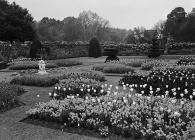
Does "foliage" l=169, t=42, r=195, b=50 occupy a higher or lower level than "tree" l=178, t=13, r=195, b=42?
lower

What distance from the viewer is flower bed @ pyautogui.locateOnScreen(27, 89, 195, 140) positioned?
5652 mm

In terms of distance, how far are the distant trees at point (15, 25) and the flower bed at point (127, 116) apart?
35103 millimetres

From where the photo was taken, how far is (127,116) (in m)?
6.25

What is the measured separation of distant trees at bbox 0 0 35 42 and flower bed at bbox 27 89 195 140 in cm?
3510

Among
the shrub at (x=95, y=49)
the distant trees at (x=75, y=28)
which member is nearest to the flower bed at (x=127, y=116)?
the shrub at (x=95, y=49)

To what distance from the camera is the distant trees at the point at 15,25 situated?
132 feet

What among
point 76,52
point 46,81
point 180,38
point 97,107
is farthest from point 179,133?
point 180,38

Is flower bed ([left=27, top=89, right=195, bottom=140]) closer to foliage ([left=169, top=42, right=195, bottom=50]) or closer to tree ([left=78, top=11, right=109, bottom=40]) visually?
foliage ([left=169, top=42, right=195, bottom=50])

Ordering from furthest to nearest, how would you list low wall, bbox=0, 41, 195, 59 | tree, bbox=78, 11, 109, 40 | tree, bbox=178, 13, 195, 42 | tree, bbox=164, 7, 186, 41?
tree, bbox=78, 11, 109, 40 → tree, bbox=164, 7, 186, 41 → tree, bbox=178, 13, 195, 42 → low wall, bbox=0, 41, 195, 59

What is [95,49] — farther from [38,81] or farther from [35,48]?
[38,81]

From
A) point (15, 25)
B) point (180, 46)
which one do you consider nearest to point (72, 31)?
point (15, 25)

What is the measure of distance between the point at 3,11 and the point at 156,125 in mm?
40571

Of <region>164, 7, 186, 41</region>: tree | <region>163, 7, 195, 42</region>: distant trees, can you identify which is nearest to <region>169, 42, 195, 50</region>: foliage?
<region>163, 7, 195, 42</region>: distant trees

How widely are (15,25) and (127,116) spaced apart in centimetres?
3802
